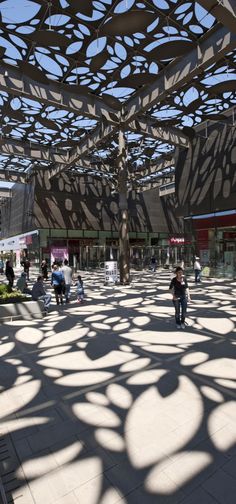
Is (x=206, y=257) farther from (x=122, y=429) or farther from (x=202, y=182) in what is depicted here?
(x=122, y=429)

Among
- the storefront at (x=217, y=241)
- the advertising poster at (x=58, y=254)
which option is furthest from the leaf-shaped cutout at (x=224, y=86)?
the advertising poster at (x=58, y=254)

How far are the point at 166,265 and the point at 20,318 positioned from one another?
940 inches

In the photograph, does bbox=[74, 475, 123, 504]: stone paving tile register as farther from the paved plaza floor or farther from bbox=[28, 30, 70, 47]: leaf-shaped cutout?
bbox=[28, 30, 70, 47]: leaf-shaped cutout

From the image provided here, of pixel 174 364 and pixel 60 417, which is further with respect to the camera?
pixel 174 364

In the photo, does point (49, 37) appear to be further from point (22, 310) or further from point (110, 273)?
point (110, 273)

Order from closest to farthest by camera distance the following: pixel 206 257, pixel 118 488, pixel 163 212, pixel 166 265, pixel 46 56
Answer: pixel 118 488 → pixel 46 56 → pixel 206 257 → pixel 166 265 → pixel 163 212

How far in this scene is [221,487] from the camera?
2.72 metres

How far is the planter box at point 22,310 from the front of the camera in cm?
966

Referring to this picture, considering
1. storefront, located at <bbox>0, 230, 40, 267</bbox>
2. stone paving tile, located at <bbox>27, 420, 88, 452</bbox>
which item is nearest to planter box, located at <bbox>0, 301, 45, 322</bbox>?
stone paving tile, located at <bbox>27, 420, 88, 452</bbox>

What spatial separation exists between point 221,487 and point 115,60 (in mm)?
14735

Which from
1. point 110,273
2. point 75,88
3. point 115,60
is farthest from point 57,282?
point 115,60

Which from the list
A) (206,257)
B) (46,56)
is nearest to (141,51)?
(46,56)

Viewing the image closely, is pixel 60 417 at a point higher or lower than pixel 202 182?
lower

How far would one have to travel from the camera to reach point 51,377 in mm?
5297
